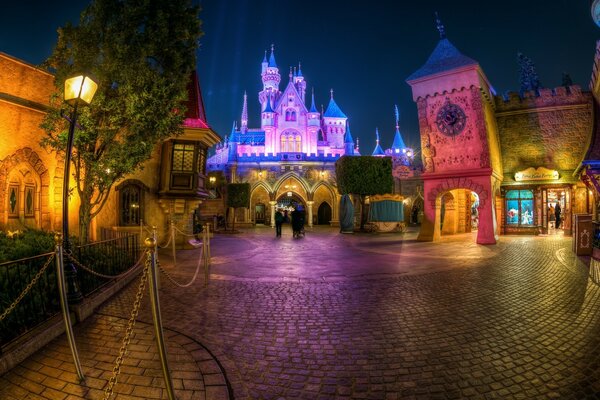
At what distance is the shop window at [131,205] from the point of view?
13.2 meters

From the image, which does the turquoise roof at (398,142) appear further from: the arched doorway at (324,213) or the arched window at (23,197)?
the arched window at (23,197)

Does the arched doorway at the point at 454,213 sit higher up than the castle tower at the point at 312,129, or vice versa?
the castle tower at the point at 312,129

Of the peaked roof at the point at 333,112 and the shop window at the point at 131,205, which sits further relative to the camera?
the peaked roof at the point at 333,112

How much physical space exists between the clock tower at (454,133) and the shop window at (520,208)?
3.22 m

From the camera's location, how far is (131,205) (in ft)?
44.2

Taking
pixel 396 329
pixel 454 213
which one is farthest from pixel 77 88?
pixel 454 213

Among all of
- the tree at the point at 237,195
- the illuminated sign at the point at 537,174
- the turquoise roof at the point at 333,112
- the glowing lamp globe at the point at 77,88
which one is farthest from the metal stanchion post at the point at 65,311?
the turquoise roof at the point at 333,112

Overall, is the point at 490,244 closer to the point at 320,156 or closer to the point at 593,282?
the point at 593,282

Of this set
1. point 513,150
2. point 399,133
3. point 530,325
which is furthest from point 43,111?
point 399,133

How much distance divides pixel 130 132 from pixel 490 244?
14.7 meters

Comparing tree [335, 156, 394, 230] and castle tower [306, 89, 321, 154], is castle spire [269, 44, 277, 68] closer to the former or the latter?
castle tower [306, 89, 321, 154]

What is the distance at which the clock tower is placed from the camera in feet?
48.6

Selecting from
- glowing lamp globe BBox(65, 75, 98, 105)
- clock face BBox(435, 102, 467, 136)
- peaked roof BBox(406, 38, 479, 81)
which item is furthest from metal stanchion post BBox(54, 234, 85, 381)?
peaked roof BBox(406, 38, 479, 81)

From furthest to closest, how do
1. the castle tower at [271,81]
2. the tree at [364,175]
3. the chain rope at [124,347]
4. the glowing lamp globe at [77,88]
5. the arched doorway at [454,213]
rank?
the castle tower at [271,81] < the tree at [364,175] < the arched doorway at [454,213] < the glowing lamp globe at [77,88] < the chain rope at [124,347]
